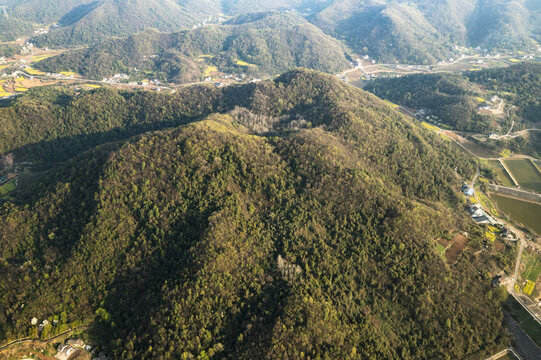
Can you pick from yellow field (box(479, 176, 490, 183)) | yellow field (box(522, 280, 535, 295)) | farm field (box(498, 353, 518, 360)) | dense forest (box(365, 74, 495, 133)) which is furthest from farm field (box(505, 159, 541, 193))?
A: farm field (box(498, 353, 518, 360))

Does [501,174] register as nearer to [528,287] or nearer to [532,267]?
[532,267]

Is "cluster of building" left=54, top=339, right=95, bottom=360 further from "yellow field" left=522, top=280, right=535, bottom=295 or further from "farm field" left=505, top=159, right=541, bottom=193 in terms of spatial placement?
"farm field" left=505, top=159, right=541, bottom=193

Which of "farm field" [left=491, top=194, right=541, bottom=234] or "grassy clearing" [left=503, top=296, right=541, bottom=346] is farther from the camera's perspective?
"farm field" [left=491, top=194, right=541, bottom=234]

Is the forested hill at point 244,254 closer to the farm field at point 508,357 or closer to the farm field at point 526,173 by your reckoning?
the farm field at point 508,357

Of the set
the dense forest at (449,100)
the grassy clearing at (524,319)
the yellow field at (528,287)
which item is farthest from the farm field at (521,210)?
the dense forest at (449,100)

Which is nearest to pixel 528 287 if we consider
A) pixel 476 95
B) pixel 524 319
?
pixel 524 319

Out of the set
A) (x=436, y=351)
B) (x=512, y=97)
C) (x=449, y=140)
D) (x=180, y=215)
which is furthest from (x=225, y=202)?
(x=512, y=97)
